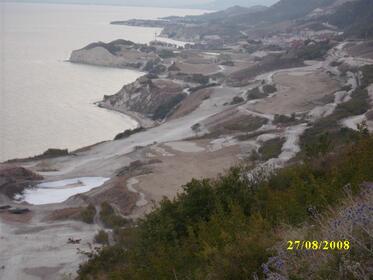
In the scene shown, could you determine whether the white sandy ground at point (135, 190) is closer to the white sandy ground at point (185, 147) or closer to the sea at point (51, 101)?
the white sandy ground at point (185, 147)

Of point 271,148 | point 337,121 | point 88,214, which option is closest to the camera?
point 88,214

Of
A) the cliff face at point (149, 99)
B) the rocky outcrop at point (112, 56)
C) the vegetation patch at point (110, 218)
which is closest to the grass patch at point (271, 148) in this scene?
the vegetation patch at point (110, 218)

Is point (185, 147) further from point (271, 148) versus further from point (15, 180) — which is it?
point (15, 180)

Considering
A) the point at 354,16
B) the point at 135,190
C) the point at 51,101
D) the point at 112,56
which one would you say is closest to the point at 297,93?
A: the point at 135,190

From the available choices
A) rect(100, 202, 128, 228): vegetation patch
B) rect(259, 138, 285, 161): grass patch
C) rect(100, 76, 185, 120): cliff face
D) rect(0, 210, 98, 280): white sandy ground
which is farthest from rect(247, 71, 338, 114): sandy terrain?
rect(0, 210, 98, 280): white sandy ground

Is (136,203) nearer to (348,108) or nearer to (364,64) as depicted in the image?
(348,108)

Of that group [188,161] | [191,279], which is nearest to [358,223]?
[191,279]
